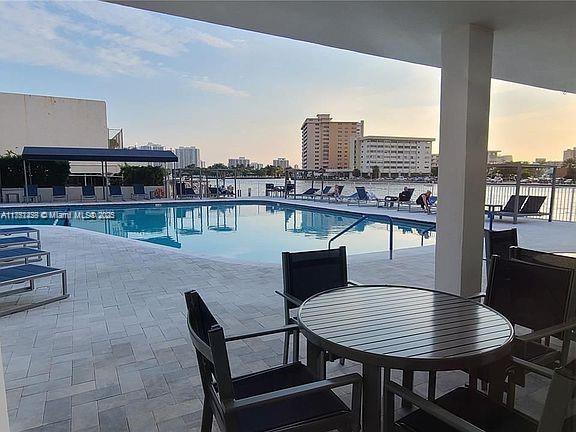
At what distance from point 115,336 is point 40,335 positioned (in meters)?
0.62

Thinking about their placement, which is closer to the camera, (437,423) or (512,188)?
(437,423)

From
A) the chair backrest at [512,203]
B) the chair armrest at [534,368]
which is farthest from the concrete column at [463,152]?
the chair backrest at [512,203]

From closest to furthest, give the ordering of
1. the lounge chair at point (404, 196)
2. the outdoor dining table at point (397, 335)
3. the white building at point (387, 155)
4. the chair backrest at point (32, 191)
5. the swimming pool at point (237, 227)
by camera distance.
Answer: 1. the outdoor dining table at point (397, 335)
2. the swimming pool at point (237, 227)
3. the lounge chair at point (404, 196)
4. the chair backrest at point (32, 191)
5. the white building at point (387, 155)

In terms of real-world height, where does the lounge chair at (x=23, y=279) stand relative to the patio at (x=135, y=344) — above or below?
above

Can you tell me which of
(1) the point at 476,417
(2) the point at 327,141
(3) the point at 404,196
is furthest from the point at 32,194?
(1) the point at 476,417

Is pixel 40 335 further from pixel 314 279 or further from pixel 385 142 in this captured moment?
pixel 385 142

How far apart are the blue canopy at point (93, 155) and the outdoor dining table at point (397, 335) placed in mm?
14908

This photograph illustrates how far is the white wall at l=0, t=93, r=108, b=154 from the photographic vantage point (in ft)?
66.7

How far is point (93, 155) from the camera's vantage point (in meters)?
14.8

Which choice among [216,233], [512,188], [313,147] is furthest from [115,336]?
[313,147]

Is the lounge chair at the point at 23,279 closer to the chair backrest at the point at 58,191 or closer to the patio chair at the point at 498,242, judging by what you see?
the patio chair at the point at 498,242

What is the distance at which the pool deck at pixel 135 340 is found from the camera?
6.83 ft

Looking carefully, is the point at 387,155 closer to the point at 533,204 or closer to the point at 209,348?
the point at 533,204

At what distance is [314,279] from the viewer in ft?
8.17
